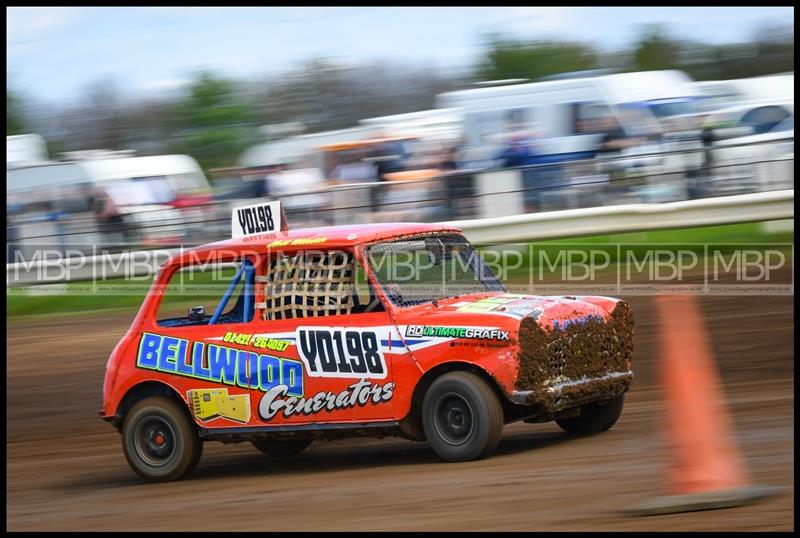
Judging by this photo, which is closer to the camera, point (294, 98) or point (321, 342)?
point (321, 342)

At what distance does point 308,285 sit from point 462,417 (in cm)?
142

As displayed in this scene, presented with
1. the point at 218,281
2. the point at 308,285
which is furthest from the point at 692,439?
the point at 218,281

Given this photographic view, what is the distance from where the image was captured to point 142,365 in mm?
8297

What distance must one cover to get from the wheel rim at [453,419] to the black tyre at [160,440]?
187 cm

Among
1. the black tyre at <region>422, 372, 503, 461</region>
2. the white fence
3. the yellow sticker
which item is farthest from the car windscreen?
the white fence

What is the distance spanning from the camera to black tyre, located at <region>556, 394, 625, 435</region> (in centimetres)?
818

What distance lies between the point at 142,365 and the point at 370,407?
5.81ft

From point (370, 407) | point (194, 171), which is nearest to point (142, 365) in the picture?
point (370, 407)

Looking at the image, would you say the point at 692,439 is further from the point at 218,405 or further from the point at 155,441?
the point at 155,441

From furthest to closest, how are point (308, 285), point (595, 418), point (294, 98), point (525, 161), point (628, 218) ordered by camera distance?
point (294, 98)
point (525, 161)
point (628, 218)
point (595, 418)
point (308, 285)

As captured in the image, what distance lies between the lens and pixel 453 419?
738 cm

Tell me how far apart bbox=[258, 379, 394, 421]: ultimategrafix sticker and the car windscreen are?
574mm

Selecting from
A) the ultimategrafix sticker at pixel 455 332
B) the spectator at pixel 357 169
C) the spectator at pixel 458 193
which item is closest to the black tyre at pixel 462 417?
the ultimategrafix sticker at pixel 455 332

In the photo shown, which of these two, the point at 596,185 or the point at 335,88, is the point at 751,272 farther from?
the point at 335,88
